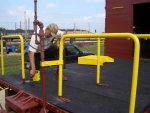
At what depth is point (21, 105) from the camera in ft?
12.0

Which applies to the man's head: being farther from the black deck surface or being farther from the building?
the building

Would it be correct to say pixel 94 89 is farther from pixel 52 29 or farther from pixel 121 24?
pixel 121 24

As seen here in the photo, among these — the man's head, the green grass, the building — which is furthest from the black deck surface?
the green grass

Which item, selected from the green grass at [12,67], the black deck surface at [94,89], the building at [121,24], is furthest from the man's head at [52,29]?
the green grass at [12,67]

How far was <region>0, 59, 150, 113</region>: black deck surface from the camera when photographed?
330 cm

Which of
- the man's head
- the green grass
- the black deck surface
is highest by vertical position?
the man's head

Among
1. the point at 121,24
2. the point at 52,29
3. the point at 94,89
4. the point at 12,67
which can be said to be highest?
the point at 121,24

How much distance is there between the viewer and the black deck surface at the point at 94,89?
3.30m

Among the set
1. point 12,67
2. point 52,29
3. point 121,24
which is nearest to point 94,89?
point 52,29

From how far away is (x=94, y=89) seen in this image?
13.6ft

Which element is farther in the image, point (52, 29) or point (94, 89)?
point (52, 29)

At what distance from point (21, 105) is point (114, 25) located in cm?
491

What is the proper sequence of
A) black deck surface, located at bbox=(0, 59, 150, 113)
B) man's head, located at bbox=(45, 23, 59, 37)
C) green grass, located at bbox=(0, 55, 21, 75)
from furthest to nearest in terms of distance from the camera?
1. green grass, located at bbox=(0, 55, 21, 75)
2. man's head, located at bbox=(45, 23, 59, 37)
3. black deck surface, located at bbox=(0, 59, 150, 113)

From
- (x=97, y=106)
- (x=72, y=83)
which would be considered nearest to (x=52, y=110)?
(x=97, y=106)
